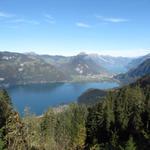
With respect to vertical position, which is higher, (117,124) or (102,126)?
(117,124)

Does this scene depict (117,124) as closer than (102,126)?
Yes

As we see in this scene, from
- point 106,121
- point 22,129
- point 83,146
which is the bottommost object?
point 83,146

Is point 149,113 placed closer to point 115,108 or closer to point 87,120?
point 115,108

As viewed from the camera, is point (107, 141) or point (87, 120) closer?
point (107, 141)

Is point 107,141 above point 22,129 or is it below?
below

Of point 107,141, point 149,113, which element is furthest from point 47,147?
point 149,113

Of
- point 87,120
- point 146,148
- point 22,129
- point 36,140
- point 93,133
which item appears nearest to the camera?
point 22,129

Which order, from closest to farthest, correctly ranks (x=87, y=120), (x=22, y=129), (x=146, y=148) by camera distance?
(x=22, y=129)
(x=146, y=148)
(x=87, y=120)

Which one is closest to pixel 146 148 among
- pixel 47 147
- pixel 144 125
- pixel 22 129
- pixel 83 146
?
pixel 144 125

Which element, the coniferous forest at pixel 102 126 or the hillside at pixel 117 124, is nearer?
the coniferous forest at pixel 102 126

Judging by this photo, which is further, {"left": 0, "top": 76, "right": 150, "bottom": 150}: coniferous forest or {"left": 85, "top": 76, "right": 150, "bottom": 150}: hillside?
{"left": 85, "top": 76, "right": 150, "bottom": 150}: hillside
